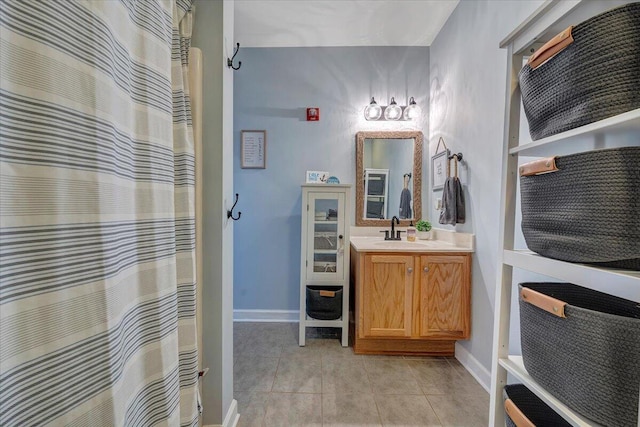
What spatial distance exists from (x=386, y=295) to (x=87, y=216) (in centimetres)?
191

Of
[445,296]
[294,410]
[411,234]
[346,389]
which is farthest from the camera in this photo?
[411,234]

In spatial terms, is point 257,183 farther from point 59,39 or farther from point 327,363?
point 59,39

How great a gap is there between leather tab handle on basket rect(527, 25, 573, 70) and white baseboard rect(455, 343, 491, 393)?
5.95 ft

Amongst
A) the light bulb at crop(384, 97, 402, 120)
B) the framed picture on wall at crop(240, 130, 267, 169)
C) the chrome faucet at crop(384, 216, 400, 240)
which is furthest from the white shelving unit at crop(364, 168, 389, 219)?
the framed picture on wall at crop(240, 130, 267, 169)

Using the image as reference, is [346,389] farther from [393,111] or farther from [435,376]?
[393,111]

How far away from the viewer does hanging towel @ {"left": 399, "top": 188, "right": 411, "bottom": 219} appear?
266 cm

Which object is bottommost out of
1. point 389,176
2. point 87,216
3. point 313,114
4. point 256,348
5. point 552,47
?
point 256,348

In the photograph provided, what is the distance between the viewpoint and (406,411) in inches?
59.1

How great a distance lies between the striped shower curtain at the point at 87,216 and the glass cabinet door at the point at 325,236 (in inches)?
58.9

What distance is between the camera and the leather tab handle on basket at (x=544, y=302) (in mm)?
730

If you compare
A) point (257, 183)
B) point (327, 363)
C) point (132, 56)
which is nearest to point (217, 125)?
point (132, 56)

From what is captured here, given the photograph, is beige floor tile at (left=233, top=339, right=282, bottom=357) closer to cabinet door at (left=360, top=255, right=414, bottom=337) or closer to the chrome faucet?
cabinet door at (left=360, top=255, right=414, bottom=337)

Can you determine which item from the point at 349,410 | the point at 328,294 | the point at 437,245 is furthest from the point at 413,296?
the point at 349,410

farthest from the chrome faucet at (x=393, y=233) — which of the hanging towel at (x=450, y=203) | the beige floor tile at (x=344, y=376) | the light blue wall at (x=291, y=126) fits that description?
the beige floor tile at (x=344, y=376)
